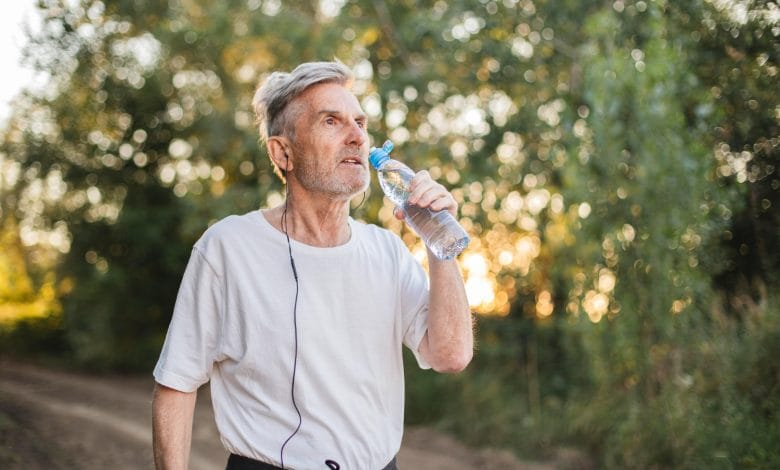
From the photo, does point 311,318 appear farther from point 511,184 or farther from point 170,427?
point 511,184

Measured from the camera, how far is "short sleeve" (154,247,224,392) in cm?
213

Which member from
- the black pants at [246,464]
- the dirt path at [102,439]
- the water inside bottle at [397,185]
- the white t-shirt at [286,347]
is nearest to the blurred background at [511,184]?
the dirt path at [102,439]

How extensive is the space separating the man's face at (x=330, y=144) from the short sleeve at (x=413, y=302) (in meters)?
0.30

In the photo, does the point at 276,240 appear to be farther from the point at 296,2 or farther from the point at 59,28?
the point at 296,2

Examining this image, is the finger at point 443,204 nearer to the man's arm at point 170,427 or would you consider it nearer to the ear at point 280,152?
the ear at point 280,152

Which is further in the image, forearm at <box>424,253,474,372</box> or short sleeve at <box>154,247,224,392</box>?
forearm at <box>424,253,474,372</box>

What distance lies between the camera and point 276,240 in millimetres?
2307

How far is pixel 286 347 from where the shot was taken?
217cm

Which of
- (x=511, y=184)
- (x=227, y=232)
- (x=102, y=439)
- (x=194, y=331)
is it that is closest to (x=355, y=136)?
(x=227, y=232)

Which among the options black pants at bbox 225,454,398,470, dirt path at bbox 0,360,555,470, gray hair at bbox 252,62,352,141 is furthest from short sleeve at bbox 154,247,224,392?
dirt path at bbox 0,360,555,470

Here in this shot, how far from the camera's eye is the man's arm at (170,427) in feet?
6.90

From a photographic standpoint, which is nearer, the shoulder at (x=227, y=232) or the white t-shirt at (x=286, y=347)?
the white t-shirt at (x=286, y=347)

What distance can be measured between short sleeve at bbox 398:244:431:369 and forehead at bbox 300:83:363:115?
494mm

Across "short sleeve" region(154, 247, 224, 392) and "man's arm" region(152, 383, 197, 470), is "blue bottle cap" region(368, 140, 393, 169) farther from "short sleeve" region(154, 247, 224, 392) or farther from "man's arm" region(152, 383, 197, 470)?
"man's arm" region(152, 383, 197, 470)
